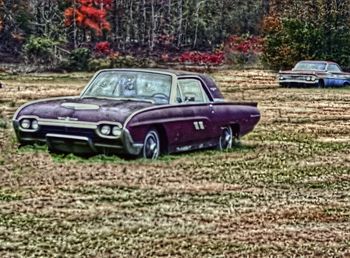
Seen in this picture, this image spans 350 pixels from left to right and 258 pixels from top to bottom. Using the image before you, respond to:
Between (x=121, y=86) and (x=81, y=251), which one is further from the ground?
(x=121, y=86)

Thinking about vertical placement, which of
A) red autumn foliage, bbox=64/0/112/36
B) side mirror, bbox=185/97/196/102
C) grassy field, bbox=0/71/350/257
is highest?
red autumn foliage, bbox=64/0/112/36

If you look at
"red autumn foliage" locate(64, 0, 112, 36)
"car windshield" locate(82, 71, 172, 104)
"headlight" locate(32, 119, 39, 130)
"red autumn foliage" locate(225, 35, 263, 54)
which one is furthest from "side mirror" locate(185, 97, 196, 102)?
"red autumn foliage" locate(64, 0, 112, 36)

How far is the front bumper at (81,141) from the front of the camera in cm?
1000

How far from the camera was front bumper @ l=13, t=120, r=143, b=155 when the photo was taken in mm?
10000

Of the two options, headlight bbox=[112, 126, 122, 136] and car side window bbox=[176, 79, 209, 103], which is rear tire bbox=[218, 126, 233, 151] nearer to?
car side window bbox=[176, 79, 209, 103]

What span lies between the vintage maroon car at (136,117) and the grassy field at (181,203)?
8.9 inches

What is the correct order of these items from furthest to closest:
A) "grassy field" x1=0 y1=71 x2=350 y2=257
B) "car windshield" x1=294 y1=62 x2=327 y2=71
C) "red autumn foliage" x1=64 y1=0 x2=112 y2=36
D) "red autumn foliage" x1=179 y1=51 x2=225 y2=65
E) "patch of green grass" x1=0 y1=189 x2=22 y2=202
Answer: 1. "red autumn foliage" x1=64 y1=0 x2=112 y2=36
2. "red autumn foliage" x1=179 y1=51 x2=225 y2=65
3. "car windshield" x1=294 y1=62 x2=327 y2=71
4. "patch of green grass" x1=0 y1=189 x2=22 y2=202
5. "grassy field" x1=0 y1=71 x2=350 y2=257

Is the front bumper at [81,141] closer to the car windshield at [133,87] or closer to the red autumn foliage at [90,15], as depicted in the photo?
the car windshield at [133,87]

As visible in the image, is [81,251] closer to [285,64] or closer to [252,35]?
[285,64]

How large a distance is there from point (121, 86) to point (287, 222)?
16.1ft

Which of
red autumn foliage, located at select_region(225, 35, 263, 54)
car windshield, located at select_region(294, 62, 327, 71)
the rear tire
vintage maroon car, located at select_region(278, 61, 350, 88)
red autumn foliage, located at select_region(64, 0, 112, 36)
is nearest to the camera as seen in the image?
the rear tire

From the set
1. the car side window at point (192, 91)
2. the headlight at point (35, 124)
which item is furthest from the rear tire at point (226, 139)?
the headlight at point (35, 124)

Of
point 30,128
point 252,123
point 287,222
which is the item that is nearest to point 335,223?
point 287,222

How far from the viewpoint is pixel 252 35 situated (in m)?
61.2
